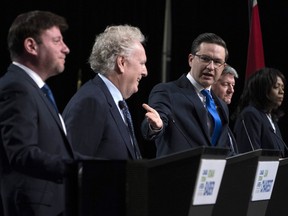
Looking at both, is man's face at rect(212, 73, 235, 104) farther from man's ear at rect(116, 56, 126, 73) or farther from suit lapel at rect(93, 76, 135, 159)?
suit lapel at rect(93, 76, 135, 159)

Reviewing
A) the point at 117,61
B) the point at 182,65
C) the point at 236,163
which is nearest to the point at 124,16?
the point at 182,65

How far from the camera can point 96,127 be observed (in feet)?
10.0

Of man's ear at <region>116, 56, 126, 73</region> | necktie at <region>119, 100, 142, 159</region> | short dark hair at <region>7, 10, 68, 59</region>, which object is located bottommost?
Answer: necktie at <region>119, 100, 142, 159</region>

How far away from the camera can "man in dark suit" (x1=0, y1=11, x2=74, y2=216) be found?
2.46 metres

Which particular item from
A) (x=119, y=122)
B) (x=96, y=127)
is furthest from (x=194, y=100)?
(x=96, y=127)

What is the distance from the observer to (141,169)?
2.37 meters

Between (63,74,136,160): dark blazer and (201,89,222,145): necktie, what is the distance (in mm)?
964

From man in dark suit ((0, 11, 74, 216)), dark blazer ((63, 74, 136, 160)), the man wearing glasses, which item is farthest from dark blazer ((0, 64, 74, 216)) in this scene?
the man wearing glasses

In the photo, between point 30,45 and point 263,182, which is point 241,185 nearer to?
point 263,182

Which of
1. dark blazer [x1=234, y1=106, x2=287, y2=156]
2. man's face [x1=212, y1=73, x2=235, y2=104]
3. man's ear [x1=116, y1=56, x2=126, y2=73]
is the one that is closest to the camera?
man's ear [x1=116, y1=56, x2=126, y2=73]

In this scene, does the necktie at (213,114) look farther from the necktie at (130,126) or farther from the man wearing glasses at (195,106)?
the necktie at (130,126)

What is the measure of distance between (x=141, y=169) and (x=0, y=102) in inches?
20.5

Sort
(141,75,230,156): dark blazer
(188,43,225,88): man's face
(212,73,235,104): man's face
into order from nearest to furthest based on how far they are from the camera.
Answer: (141,75,230,156): dark blazer < (188,43,225,88): man's face < (212,73,235,104): man's face

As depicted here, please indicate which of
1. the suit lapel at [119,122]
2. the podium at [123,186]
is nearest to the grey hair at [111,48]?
the suit lapel at [119,122]
